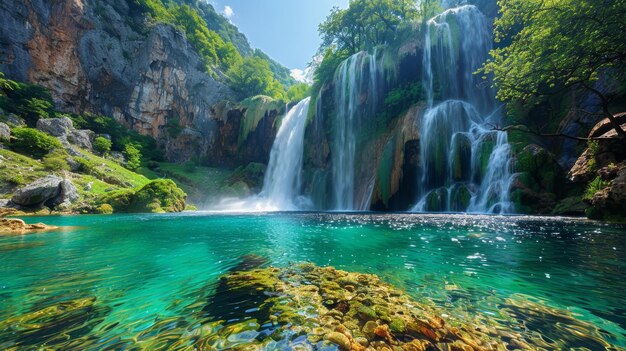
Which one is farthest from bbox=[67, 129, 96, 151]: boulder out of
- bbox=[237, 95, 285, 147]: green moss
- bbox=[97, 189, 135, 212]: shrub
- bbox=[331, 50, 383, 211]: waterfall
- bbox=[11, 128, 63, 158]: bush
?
bbox=[331, 50, 383, 211]: waterfall

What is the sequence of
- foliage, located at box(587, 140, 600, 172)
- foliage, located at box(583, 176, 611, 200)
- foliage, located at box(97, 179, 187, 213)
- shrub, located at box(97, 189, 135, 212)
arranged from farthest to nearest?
1. foliage, located at box(97, 179, 187, 213)
2. shrub, located at box(97, 189, 135, 212)
3. foliage, located at box(587, 140, 600, 172)
4. foliage, located at box(583, 176, 611, 200)

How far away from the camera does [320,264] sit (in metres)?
4.90

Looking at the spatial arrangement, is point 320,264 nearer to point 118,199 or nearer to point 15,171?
point 118,199

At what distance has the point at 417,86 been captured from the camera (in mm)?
23484

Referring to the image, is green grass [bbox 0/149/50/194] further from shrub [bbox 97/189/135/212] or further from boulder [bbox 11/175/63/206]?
shrub [bbox 97/189/135/212]

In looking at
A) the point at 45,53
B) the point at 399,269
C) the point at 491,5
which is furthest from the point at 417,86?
the point at 45,53

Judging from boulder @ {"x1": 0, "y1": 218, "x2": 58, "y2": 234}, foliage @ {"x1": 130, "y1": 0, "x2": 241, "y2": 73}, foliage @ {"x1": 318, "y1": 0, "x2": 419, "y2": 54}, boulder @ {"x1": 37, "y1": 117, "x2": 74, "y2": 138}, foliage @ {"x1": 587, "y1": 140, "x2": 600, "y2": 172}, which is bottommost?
boulder @ {"x1": 0, "y1": 218, "x2": 58, "y2": 234}

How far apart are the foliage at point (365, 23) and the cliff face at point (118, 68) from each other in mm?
16716

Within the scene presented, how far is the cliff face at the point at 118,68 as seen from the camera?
3281 centimetres

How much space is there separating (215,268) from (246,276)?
1.06m

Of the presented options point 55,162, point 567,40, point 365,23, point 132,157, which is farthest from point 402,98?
point 132,157

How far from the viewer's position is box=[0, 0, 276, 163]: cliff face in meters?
32.8

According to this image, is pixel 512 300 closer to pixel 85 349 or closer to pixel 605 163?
pixel 85 349

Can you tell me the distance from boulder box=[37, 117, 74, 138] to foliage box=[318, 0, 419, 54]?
111 ft
